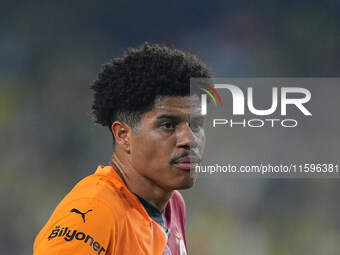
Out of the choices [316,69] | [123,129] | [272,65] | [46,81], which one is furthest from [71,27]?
[123,129]

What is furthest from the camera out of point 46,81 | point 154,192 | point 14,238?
point 46,81

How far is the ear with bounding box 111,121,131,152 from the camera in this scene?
2.51 m

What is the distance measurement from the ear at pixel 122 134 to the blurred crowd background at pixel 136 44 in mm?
3617

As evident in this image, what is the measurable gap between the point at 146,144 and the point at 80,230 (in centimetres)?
57

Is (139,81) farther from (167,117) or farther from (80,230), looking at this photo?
(80,230)

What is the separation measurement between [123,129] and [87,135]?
12.4ft

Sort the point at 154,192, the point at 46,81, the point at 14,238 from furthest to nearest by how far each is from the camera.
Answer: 1. the point at 46,81
2. the point at 14,238
3. the point at 154,192

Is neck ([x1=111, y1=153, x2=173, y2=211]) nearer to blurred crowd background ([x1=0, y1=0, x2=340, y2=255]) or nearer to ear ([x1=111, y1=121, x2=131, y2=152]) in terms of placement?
ear ([x1=111, y1=121, x2=131, y2=152])

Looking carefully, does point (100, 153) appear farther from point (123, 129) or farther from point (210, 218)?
point (123, 129)

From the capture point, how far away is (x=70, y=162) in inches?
243

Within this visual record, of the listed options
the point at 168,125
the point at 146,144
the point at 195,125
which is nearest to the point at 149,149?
the point at 146,144

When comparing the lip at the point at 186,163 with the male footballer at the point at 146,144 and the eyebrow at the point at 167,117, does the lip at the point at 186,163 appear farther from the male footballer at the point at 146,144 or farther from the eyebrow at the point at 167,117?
the eyebrow at the point at 167,117

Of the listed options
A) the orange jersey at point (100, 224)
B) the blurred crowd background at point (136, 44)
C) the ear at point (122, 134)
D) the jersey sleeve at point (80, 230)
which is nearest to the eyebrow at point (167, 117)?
the ear at point (122, 134)

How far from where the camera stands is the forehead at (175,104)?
244 centimetres
